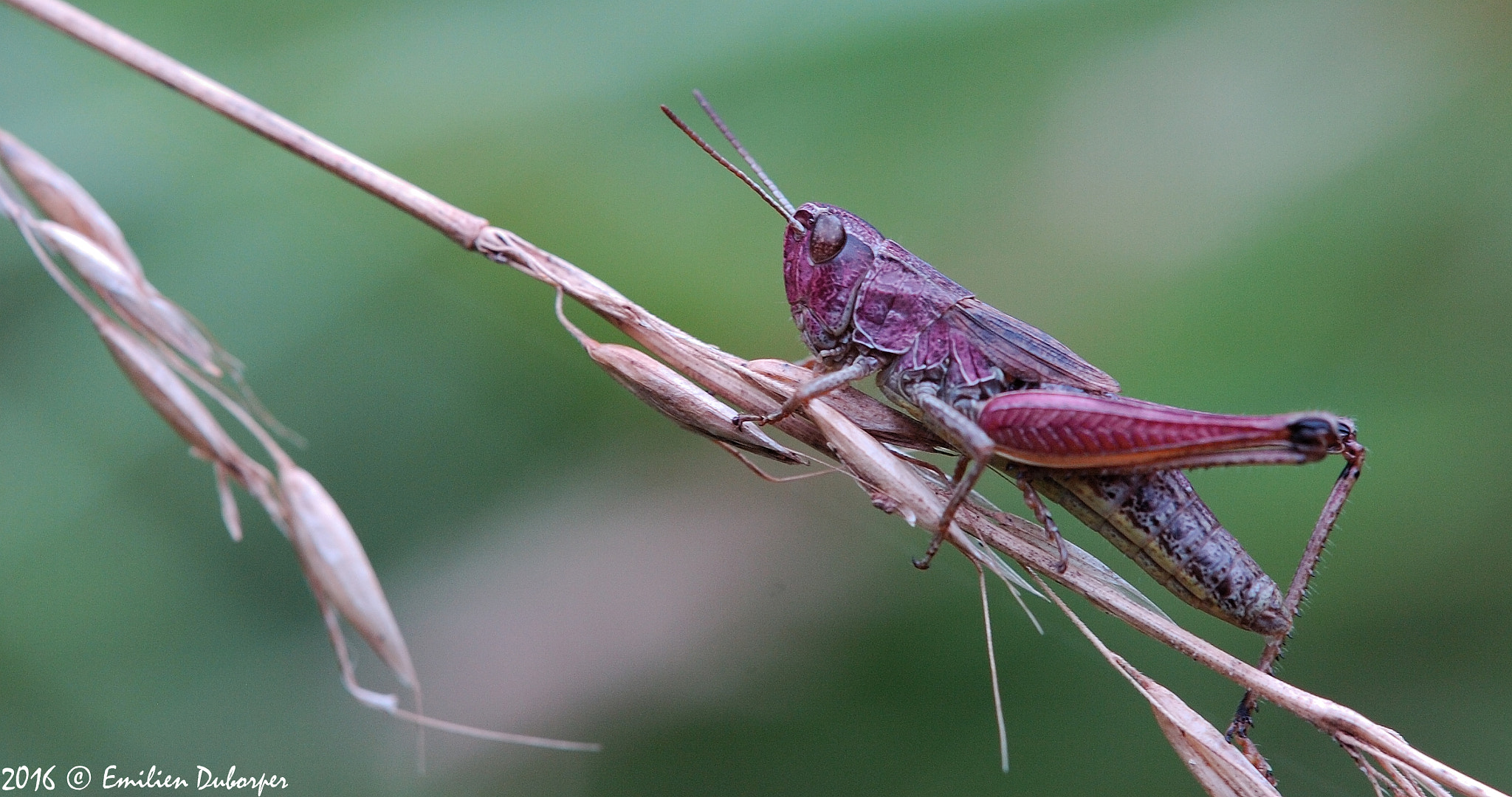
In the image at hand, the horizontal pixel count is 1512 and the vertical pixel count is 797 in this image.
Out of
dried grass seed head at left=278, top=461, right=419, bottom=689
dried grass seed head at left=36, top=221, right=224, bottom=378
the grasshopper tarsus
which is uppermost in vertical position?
the grasshopper tarsus

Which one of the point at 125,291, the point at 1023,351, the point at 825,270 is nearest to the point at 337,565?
the point at 125,291

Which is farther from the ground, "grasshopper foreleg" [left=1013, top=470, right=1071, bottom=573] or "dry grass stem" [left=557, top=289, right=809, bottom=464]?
"grasshopper foreleg" [left=1013, top=470, right=1071, bottom=573]

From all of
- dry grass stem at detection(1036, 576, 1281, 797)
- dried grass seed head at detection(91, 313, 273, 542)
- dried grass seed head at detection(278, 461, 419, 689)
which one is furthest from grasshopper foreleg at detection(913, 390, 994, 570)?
dried grass seed head at detection(91, 313, 273, 542)

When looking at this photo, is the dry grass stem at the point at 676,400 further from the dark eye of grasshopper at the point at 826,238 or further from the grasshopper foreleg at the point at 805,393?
the dark eye of grasshopper at the point at 826,238

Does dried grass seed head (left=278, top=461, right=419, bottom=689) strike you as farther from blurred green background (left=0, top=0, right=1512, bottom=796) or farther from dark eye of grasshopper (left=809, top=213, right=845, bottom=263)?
dark eye of grasshopper (left=809, top=213, right=845, bottom=263)

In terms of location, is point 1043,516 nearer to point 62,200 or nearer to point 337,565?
point 337,565

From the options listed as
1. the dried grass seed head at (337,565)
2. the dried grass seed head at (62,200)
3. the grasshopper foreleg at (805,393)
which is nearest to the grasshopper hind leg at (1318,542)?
the grasshopper foreleg at (805,393)

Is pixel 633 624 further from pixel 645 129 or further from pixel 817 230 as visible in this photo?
pixel 645 129

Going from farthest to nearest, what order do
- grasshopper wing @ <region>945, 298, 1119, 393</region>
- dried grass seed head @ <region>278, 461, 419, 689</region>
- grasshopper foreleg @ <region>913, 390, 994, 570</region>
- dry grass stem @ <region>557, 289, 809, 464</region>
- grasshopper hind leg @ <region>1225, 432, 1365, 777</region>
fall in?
1. grasshopper wing @ <region>945, 298, 1119, 393</region>
2. grasshopper hind leg @ <region>1225, 432, 1365, 777</region>
3. grasshopper foreleg @ <region>913, 390, 994, 570</region>
4. dry grass stem @ <region>557, 289, 809, 464</region>
5. dried grass seed head @ <region>278, 461, 419, 689</region>
